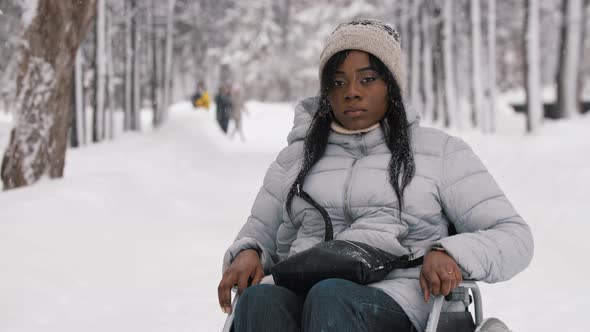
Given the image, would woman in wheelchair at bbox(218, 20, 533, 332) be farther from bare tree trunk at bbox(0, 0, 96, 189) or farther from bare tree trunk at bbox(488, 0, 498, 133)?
bare tree trunk at bbox(488, 0, 498, 133)

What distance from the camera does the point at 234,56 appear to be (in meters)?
49.3

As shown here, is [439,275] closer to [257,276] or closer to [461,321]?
[461,321]

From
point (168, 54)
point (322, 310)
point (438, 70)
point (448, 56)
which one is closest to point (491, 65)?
point (448, 56)

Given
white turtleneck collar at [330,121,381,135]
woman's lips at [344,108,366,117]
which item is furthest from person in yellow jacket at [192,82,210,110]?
woman's lips at [344,108,366,117]

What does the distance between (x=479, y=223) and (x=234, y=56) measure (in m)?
47.5

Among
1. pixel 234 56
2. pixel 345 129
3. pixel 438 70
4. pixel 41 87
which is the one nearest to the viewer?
pixel 345 129

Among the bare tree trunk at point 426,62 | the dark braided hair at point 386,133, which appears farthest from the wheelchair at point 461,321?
the bare tree trunk at point 426,62

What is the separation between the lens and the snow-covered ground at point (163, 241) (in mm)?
5645

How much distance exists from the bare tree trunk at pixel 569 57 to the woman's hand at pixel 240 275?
1580cm

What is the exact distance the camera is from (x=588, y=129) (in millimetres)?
14469

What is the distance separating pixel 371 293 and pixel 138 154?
50.6 feet

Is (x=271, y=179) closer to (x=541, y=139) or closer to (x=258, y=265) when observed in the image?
(x=258, y=265)

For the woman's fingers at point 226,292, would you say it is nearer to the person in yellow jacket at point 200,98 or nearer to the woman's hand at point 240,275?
the woman's hand at point 240,275

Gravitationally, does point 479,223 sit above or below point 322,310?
above
